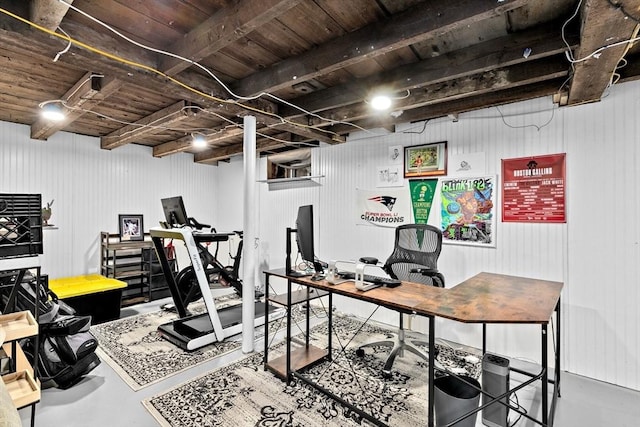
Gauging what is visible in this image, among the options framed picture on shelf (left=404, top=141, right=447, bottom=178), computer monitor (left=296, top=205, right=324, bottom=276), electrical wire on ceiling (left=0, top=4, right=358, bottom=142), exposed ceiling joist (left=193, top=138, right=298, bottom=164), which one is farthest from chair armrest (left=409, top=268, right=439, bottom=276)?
exposed ceiling joist (left=193, top=138, right=298, bottom=164)

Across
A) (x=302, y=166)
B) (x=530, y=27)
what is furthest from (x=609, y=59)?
(x=302, y=166)

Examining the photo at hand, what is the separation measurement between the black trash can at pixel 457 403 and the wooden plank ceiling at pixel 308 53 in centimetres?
216

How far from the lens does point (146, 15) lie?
1.91 m

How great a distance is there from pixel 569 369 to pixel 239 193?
17.8 ft

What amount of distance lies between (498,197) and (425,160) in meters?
0.89

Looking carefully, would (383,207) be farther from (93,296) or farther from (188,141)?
(93,296)

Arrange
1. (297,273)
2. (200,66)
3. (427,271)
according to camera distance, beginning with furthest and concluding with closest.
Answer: (427,271), (297,273), (200,66)

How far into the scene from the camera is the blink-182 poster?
3240 millimetres

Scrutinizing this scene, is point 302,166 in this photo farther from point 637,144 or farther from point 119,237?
point 637,144

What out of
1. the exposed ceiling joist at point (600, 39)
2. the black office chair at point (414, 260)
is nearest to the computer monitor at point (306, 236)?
the black office chair at point (414, 260)

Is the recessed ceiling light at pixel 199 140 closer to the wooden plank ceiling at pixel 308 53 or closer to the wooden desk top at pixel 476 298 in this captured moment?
the wooden plank ceiling at pixel 308 53

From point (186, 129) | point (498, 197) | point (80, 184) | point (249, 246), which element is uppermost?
point (186, 129)

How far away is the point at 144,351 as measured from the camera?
313 centimetres

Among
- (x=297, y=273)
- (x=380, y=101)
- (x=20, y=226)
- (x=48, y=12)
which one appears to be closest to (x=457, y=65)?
(x=380, y=101)
